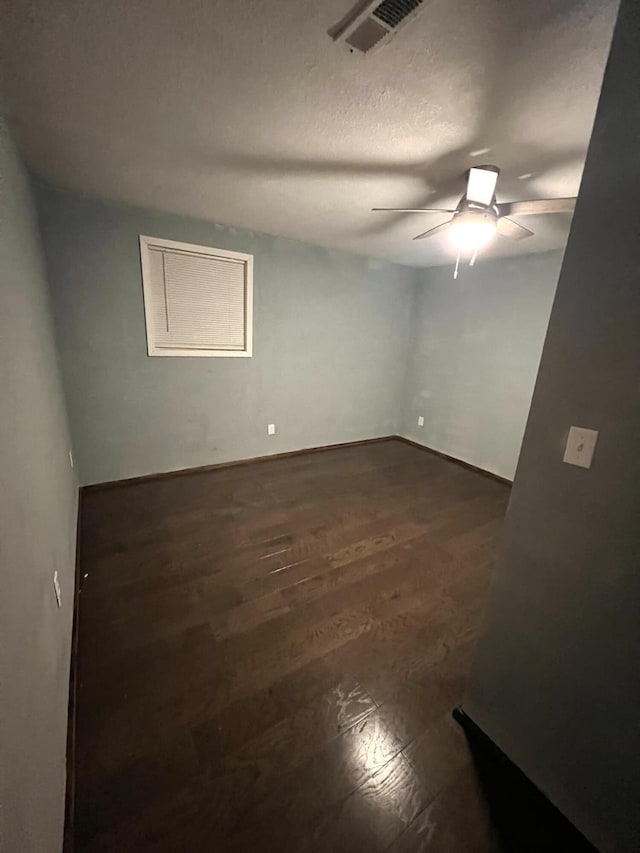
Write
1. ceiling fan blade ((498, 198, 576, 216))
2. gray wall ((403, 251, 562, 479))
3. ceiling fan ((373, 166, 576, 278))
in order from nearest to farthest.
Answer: ceiling fan blade ((498, 198, 576, 216)) → ceiling fan ((373, 166, 576, 278)) → gray wall ((403, 251, 562, 479))

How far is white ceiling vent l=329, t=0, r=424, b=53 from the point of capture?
84 cm

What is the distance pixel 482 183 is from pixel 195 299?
7.57ft

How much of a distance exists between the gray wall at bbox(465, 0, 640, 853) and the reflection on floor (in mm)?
350

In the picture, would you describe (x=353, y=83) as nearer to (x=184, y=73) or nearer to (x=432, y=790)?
(x=184, y=73)

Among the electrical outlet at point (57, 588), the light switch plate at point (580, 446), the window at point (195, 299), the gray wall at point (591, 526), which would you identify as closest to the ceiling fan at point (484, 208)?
the gray wall at point (591, 526)

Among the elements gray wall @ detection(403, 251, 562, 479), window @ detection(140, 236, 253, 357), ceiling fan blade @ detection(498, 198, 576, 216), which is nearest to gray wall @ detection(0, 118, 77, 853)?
window @ detection(140, 236, 253, 357)

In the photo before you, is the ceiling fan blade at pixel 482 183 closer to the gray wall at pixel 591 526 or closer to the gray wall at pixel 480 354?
the gray wall at pixel 591 526

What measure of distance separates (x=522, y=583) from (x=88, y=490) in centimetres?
317

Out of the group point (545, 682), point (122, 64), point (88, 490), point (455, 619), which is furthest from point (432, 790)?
point (88, 490)

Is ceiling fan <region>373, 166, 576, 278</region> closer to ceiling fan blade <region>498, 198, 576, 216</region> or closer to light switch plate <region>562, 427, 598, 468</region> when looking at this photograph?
ceiling fan blade <region>498, 198, 576, 216</region>

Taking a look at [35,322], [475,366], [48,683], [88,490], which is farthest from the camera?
[475,366]

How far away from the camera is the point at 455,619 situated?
166cm

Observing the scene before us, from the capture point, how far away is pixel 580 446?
0.84 meters

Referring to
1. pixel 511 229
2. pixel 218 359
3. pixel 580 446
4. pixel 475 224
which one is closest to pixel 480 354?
pixel 511 229
